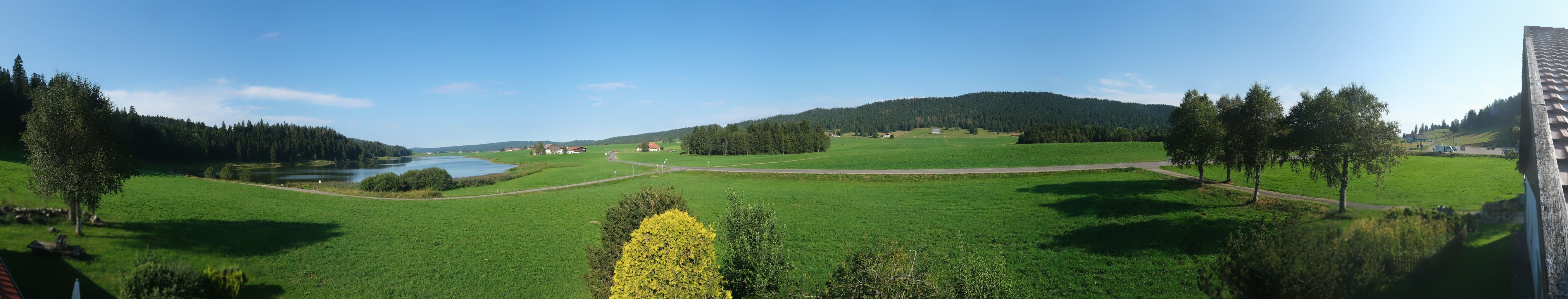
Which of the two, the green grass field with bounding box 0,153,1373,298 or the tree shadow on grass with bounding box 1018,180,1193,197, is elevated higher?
the tree shadow on grass with bounding box 1018,180,1193,197

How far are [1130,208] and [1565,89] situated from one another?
13292 mm

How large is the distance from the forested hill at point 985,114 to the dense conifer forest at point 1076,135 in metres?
0.82

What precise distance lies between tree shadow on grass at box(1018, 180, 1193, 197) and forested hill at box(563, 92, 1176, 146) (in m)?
3.90

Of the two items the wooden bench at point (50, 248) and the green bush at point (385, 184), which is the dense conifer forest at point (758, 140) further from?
the wooden bench at point (50, 248)

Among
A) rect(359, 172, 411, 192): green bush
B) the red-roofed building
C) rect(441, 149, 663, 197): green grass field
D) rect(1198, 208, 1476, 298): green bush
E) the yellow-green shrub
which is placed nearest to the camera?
rect(1198, 208, 1476, 298): green bush

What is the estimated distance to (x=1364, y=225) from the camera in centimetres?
449

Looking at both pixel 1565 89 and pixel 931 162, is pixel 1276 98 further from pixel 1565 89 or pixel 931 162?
pixel 931 162

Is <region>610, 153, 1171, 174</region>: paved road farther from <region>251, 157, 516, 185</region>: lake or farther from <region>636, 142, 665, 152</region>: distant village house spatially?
<region>636, 142, 665, 152</region>: distant village house

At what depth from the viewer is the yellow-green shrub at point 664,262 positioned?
8.95m

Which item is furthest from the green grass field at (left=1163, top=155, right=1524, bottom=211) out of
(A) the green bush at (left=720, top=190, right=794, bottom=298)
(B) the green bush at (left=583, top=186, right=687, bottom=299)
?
(B) the green bush at (left=583, top=186, right=687, bottom=299)

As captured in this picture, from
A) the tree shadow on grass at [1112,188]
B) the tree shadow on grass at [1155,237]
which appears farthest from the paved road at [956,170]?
the tree shadow on grass at [1155,237]

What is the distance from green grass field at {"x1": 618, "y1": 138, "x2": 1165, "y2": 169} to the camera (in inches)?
1248

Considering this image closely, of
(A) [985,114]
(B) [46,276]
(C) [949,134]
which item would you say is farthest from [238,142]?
(A) [985,114]

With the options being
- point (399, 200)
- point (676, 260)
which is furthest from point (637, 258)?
point (399, 200)
